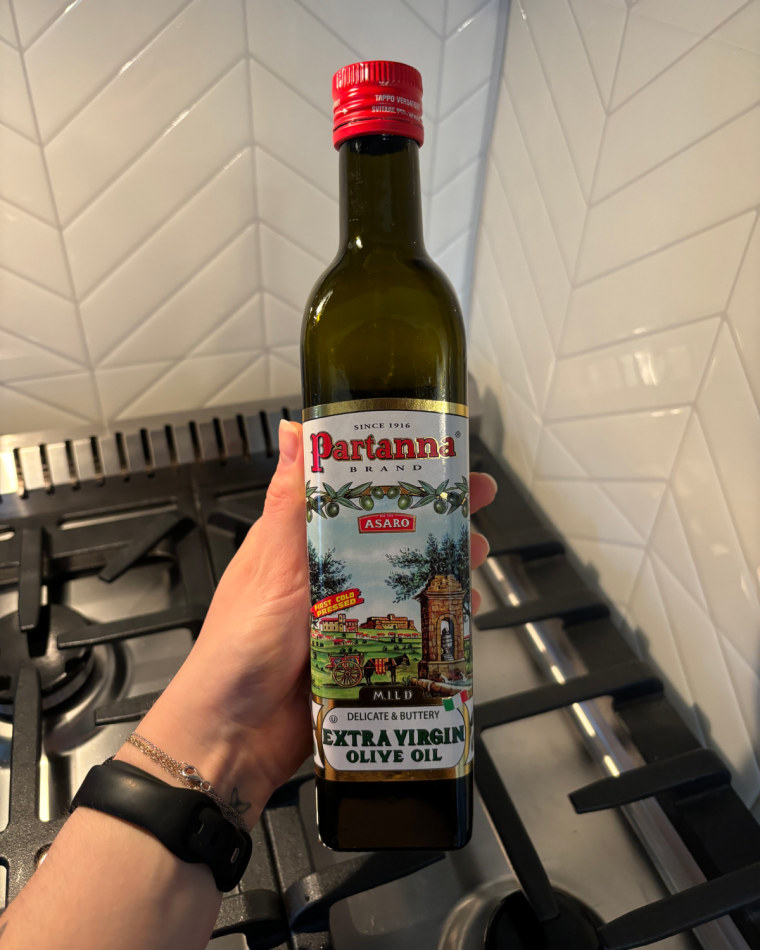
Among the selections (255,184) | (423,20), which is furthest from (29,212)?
(423,20)

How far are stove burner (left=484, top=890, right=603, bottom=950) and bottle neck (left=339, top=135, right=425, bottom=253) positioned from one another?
0.50 m

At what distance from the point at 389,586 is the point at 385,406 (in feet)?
0.42

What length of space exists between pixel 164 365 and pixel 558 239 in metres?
0.52

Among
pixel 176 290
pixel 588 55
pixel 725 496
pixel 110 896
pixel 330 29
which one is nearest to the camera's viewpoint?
pixel 110 896

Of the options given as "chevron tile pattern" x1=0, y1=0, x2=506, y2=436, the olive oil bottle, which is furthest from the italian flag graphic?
"chevron tile pattern" x1=0, y1=0, x2=506, y2=436

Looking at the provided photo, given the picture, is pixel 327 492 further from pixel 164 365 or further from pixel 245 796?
pixel 164 365

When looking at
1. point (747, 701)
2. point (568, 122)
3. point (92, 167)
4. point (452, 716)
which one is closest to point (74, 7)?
point (92, 167)

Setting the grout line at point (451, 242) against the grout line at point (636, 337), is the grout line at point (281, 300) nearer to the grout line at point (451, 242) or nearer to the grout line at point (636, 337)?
the grout line at point (451, 242)

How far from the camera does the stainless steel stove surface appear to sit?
49 cm

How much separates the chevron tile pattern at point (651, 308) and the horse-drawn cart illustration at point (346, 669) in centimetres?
32

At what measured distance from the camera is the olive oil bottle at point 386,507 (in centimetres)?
48

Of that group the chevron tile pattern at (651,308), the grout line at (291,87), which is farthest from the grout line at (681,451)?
the grout line at (291,87)

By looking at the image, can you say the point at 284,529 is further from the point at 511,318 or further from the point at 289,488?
the point at 511,318

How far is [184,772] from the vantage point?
0.52 m
